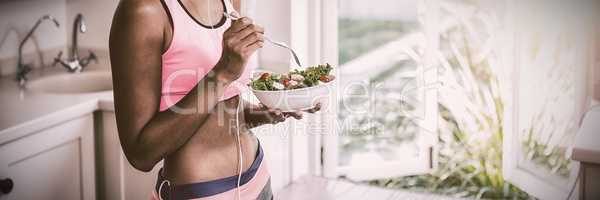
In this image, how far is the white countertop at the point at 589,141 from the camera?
5.88 feet

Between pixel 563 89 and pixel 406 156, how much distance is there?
809 millimetres

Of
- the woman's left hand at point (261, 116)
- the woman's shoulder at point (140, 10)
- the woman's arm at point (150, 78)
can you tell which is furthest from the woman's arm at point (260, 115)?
the woman's shoulder at point (140, 10)

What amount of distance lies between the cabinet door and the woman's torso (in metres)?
0.65

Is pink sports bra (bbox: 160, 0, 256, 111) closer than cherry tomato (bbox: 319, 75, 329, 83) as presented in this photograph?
Yes

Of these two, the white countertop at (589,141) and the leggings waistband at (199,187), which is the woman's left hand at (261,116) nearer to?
the leggings waistband at (199,187)

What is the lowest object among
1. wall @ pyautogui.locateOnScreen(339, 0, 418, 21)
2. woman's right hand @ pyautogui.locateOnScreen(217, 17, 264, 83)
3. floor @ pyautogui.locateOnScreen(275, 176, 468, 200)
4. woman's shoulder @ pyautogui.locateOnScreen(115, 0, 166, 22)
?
floor @ pyautogui.locateOnScreen(275, 176, 468, 200)

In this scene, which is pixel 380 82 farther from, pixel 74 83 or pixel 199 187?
pixel 199 187

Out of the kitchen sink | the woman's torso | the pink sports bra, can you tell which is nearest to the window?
the kitchen sink

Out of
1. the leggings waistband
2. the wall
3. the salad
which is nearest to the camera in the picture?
the leggings waistband

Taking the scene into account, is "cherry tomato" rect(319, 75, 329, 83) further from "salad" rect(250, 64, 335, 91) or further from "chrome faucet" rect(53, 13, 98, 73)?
"chrome faucet" rect(53, 13, 98, 73)

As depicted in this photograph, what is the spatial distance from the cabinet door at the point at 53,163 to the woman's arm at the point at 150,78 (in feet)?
2.32

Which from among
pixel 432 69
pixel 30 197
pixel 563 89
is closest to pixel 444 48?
pixel 432 69

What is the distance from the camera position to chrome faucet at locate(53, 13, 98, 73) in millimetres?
2303

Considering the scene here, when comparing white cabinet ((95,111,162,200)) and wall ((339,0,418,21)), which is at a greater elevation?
wall ((339,0,418,21))
